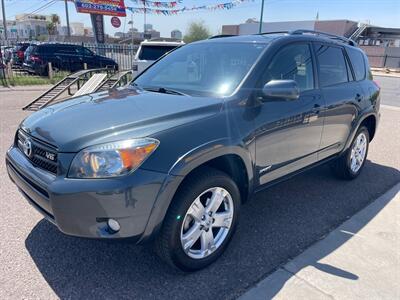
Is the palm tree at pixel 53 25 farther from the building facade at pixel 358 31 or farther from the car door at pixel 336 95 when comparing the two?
the car door at pixel 336 95

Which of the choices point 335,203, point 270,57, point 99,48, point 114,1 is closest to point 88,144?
point 270,57

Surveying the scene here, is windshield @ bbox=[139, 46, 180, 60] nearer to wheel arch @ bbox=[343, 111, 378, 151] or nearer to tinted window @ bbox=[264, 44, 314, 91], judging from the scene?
wheel arch @ bbox=[343, 111, 378, 151]

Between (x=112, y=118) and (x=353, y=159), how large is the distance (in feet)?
11.4

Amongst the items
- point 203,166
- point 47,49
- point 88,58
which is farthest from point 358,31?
point 203,166

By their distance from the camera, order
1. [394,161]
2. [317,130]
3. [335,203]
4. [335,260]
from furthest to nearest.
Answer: [394,161] < [335,203] < [317,130] < [335,260]

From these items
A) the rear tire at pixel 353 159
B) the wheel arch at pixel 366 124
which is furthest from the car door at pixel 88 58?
the rear tire at pixel 353 159

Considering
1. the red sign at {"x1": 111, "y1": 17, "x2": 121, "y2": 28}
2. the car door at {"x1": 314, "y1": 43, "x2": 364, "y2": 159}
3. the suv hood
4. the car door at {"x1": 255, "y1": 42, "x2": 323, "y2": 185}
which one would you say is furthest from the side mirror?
the red sign at {"x1": 111, "y1": 17, "x2": 121, "y2": 28}

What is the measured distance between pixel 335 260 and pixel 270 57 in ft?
6.05

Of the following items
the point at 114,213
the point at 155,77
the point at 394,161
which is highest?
the point at 155,77

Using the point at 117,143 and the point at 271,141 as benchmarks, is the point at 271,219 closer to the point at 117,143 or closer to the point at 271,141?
the point at 271,141

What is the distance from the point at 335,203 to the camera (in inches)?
155

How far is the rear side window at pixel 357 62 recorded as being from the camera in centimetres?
443

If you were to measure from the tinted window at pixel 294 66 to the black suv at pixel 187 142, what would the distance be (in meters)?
0.01

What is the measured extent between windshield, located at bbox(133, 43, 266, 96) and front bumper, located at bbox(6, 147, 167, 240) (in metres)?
1.12
